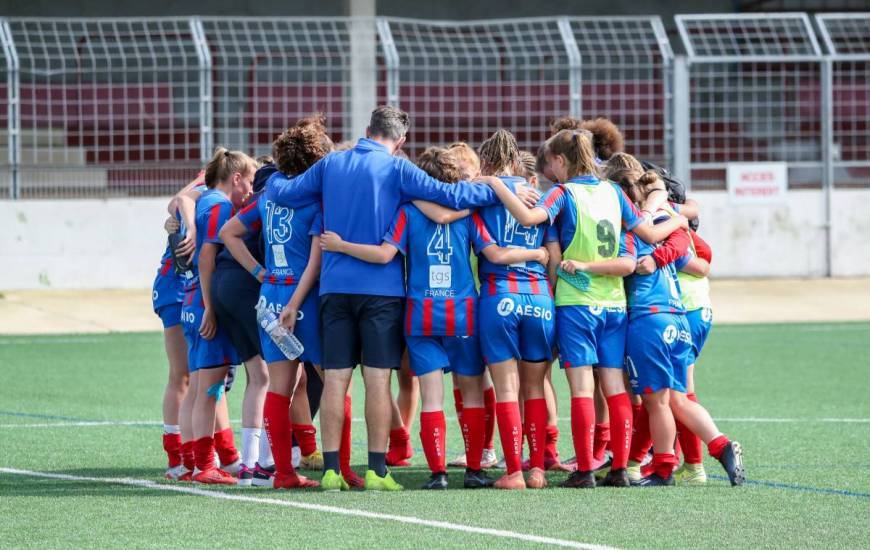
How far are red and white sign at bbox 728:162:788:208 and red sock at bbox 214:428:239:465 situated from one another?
1344cm

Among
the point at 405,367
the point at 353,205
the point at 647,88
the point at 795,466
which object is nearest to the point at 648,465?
the point at 795,466

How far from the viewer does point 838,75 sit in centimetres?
2064

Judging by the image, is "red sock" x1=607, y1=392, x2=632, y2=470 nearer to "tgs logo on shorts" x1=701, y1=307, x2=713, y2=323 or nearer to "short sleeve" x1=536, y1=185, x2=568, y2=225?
"tgs logo on shorts" x1=701, y1=307, x2=713, y2=323

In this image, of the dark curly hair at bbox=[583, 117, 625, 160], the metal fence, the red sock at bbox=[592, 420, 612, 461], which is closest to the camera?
the red sock at bbox=[592, 420, 612, 461]

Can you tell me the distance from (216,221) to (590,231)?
1952 millimetres

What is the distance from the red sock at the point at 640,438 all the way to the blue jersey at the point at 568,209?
1.10m

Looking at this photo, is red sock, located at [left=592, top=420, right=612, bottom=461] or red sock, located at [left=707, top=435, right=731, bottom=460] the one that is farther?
red sock, located at [left=592, top=420, right=612, bottom=461]

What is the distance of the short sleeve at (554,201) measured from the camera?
693 centimetres

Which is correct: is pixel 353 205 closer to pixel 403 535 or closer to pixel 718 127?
pixel 403 535

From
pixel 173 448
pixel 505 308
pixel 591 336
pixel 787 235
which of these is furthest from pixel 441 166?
pixel 787 235

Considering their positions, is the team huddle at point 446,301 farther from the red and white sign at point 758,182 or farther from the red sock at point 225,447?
the red and white sign at point 758,182

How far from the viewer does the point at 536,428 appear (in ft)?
23.1

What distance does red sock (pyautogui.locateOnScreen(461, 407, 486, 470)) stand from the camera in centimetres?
703

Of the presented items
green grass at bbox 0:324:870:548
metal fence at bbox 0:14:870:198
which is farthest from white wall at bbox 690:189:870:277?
green grass at bbox 0:324:870:548
